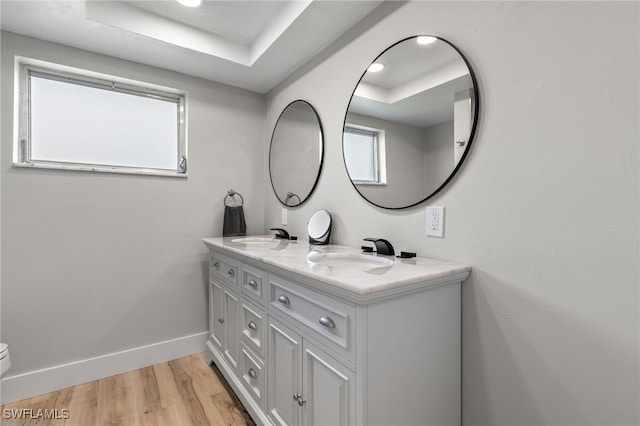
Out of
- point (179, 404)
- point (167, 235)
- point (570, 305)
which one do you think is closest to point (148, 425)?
point (179, 404)

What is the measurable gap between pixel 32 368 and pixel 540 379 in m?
2.65

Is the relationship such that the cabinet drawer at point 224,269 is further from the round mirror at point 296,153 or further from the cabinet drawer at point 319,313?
the round mirror at point 296,153

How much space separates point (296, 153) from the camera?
7.27 feet

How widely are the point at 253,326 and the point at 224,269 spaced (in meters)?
0.53

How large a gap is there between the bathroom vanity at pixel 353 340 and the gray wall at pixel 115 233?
106cm

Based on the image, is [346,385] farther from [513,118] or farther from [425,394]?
[513,118]

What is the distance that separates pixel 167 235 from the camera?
2234 millimetres

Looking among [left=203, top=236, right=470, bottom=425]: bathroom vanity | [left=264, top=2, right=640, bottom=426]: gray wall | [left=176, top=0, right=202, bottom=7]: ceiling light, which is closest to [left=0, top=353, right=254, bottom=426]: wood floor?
[left=203, top=236, right=470, bottom=425]: bathroom vanity

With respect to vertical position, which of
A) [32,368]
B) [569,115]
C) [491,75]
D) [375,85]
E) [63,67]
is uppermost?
[63,67]

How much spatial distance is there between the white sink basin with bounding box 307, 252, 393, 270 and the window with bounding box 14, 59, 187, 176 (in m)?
1.46

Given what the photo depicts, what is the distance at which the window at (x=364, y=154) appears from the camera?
1550 millimetres

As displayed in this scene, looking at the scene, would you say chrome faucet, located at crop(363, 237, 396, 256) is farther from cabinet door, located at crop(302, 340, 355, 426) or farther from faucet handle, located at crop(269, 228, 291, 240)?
faucet handle, located at crop(269, 228, 291, 240)

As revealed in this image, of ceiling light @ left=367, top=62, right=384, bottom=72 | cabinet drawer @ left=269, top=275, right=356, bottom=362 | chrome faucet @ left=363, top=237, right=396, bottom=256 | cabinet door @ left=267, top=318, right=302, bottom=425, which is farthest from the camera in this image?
ceiling light @ left=367, top=62, right=384, bottom=72

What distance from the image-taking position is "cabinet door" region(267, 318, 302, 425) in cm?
119
